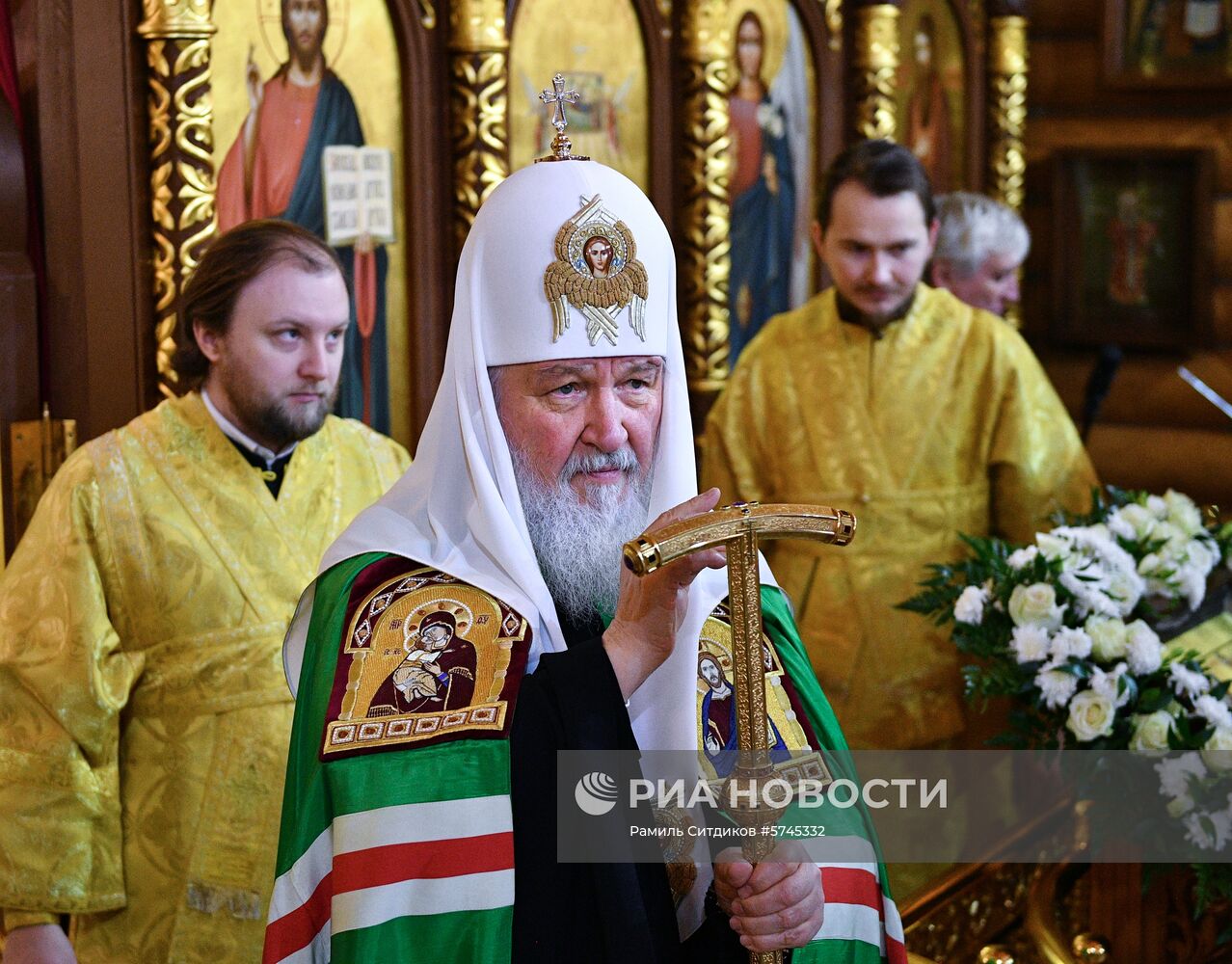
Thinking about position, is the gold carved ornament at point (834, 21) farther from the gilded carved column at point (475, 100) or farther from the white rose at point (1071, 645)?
the white rose at point (1071, 645)

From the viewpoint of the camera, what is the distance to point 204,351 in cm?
304

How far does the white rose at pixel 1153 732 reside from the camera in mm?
2982

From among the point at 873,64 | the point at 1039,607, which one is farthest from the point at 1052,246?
the point at 1039,607

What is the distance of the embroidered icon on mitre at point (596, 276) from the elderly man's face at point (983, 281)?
3501 mm

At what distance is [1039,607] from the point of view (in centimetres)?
315

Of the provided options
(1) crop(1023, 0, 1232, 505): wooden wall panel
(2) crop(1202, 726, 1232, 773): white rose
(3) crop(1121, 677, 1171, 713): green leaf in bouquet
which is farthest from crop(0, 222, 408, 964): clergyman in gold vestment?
(1) crop(1023, 0, 1232, 505): wooden wall panel

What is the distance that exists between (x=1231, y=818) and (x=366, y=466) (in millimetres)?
1871

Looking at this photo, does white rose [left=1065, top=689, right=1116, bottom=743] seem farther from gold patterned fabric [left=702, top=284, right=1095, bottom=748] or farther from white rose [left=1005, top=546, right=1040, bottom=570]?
gold patterned fabric [left=702, top=284, right=1095, bottom=748]

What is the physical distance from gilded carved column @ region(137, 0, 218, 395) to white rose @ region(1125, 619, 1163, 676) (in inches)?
83.8

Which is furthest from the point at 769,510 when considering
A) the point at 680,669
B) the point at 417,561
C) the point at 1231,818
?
the point at 1231,818

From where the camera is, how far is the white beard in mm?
2182

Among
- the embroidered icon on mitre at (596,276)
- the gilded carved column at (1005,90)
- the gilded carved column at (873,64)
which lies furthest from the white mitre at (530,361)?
the gilded carved column at (1005,90)

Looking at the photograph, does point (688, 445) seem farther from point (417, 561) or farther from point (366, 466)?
point (366, 466)

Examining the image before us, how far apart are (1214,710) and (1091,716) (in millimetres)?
229
